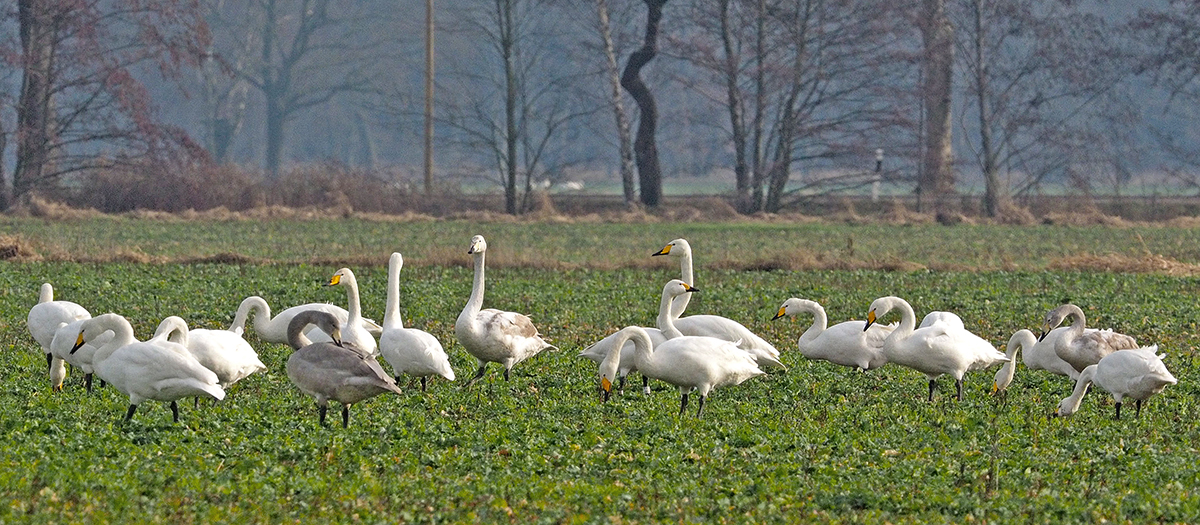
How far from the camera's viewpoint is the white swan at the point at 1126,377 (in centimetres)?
1005

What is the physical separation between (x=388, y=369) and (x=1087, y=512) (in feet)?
20.9

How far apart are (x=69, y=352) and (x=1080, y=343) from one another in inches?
285

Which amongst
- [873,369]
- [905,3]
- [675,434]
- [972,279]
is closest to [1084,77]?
[905,3]

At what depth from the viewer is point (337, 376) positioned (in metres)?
9.49

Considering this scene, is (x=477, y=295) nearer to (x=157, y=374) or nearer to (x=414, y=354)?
(x=414, y=354)

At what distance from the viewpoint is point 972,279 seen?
2178cm

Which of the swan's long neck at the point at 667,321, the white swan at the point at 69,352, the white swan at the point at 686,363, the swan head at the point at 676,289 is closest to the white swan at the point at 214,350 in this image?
the white swan at the point at 69,352

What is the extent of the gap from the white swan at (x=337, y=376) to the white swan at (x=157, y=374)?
0.57m

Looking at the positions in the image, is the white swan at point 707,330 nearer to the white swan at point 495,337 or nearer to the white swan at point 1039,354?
the white swan at point 495,337

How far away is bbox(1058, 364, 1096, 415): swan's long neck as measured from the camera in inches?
407

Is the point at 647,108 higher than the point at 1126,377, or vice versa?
the point at 647,108

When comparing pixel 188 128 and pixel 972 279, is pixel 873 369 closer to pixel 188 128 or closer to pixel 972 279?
pixel 972 279

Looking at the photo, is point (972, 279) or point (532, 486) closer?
point (532, 486)

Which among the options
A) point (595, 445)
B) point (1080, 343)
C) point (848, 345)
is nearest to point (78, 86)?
point (848, 345)
